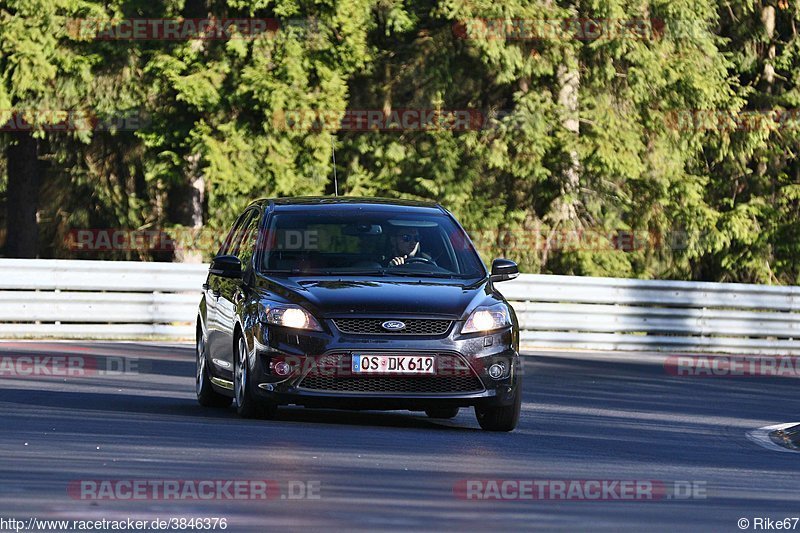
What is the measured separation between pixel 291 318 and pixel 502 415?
1676 millimetres

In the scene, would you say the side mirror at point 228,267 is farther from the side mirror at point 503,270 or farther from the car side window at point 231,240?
the side mirror at point 503,270

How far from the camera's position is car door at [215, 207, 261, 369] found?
14.0m

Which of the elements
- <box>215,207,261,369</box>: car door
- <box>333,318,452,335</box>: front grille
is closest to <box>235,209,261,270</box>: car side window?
<box>215,207,261,369</box>: car door

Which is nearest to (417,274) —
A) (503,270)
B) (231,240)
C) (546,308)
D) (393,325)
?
(503,270)

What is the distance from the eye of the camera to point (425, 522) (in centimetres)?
865

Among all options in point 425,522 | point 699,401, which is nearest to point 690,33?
point 699,401

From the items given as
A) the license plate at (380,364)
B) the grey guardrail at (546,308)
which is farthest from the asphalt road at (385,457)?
the grey guardrail at (546,308)

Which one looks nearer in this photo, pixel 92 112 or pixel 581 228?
pixel 92 112

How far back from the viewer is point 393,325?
42.1 feet

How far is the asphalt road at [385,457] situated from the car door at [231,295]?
55 centimetres

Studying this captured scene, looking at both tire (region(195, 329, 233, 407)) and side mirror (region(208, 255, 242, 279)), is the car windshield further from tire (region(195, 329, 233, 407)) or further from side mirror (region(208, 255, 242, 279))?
tire (region(195, 329, 233, 407))

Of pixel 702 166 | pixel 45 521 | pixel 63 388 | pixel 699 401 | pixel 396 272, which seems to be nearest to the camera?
pixel 45 521

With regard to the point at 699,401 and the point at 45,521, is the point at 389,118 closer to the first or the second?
the point at 699,401

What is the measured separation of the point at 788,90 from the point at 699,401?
70.2 feet
